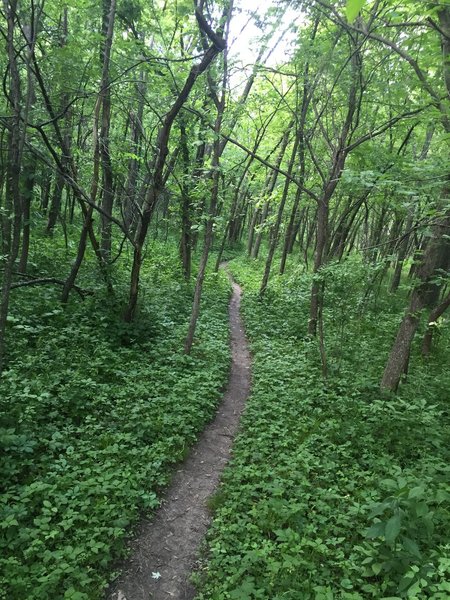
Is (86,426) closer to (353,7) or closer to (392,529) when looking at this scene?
(392,529)

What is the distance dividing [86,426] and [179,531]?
213cm

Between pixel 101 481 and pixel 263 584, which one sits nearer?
pixel 263 584

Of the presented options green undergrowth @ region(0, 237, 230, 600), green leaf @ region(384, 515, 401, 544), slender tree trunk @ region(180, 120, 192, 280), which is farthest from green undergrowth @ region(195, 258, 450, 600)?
slender tree trunk @ region(180, 120, 192, 280)

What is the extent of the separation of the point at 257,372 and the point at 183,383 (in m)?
2.20

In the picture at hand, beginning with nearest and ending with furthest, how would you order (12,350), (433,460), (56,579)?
(56,579) → (433,460) → (12,350)

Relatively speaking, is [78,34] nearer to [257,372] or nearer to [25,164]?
[25,164]

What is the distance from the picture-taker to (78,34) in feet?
29.1

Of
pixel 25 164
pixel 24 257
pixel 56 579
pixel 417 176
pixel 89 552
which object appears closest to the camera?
pixel 56 579

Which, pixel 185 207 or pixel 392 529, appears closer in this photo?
pixel 392 529

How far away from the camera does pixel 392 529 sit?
338cm

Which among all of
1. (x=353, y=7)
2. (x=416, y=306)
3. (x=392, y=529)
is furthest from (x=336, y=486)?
(x=353, y=7)

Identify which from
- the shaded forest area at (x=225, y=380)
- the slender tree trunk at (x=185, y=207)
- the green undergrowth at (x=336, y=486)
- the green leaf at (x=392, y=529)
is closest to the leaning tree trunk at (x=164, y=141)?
the shaded forest area at (x=225, y=380)

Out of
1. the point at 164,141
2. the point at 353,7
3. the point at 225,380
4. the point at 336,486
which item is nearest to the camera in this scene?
the point at 353,7

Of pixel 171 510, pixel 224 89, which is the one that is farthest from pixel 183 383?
pixel 224 89
